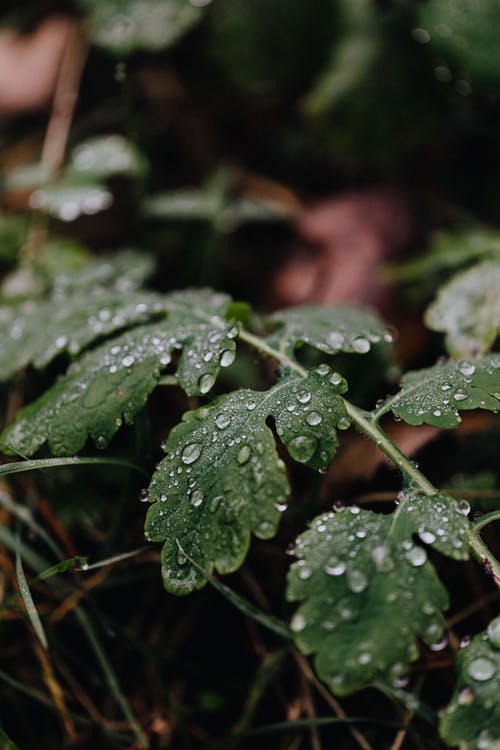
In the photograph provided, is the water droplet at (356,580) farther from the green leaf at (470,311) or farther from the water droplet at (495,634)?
the green leaf at (470,311)

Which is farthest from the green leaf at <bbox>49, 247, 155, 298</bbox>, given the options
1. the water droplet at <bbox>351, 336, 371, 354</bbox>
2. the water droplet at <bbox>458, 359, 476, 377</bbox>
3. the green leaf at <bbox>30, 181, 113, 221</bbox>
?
the water droplet at <bbox>458, 359, 476, 377</bbox>

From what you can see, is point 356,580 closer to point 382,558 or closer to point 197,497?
point 382,558

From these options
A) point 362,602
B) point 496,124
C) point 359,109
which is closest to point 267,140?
point 359,109

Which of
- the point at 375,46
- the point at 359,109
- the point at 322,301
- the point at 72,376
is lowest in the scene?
the point at 322,301

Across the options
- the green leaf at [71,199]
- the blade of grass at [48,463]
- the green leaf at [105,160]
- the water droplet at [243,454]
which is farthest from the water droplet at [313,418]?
the green leaf at [105,160]

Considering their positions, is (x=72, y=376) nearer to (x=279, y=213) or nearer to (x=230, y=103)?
(x=279, y=213)

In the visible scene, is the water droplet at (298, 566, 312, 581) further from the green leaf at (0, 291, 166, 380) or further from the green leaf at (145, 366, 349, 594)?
the green leaf at (0, 291, 166, 380)
